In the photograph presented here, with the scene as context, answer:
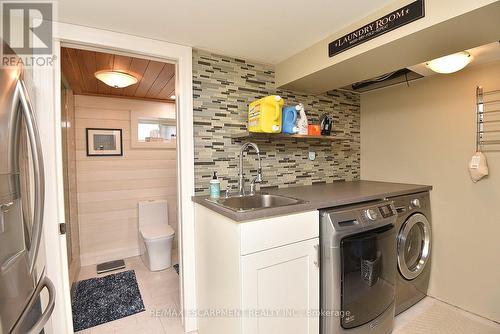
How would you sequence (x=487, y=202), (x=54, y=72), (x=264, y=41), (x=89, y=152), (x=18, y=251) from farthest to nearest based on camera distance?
(x=89, y=152) → (x=487, y=202) → (x=264, y=41) → (x=54, y=72) → (x=18, y=251)

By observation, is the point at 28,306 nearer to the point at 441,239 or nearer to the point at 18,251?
the point at 18,251

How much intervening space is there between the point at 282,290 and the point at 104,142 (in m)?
2.69

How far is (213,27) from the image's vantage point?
151cm

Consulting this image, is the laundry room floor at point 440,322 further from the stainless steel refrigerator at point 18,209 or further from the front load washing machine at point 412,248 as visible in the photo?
the stainless steel refrigerator at point 18,209

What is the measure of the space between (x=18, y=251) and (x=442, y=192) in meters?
2.74

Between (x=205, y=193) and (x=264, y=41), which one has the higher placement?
(x=264, y=41)

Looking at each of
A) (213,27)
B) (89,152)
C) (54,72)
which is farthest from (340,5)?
(89,152)

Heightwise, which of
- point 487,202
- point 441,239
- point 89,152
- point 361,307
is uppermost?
point 89,152

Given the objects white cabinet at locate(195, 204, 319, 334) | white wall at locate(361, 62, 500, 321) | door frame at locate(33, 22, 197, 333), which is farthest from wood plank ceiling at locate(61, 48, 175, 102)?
white wall at locate(361, 62, 500, 321)

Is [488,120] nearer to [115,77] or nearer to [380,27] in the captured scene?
[380,27]

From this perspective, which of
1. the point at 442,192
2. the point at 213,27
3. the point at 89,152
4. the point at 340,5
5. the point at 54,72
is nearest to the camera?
the point at 340,5

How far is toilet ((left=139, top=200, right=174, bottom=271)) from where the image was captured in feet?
8.66

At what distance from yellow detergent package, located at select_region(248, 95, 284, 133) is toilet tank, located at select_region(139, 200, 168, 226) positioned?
1.93m

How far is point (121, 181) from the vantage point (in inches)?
119
